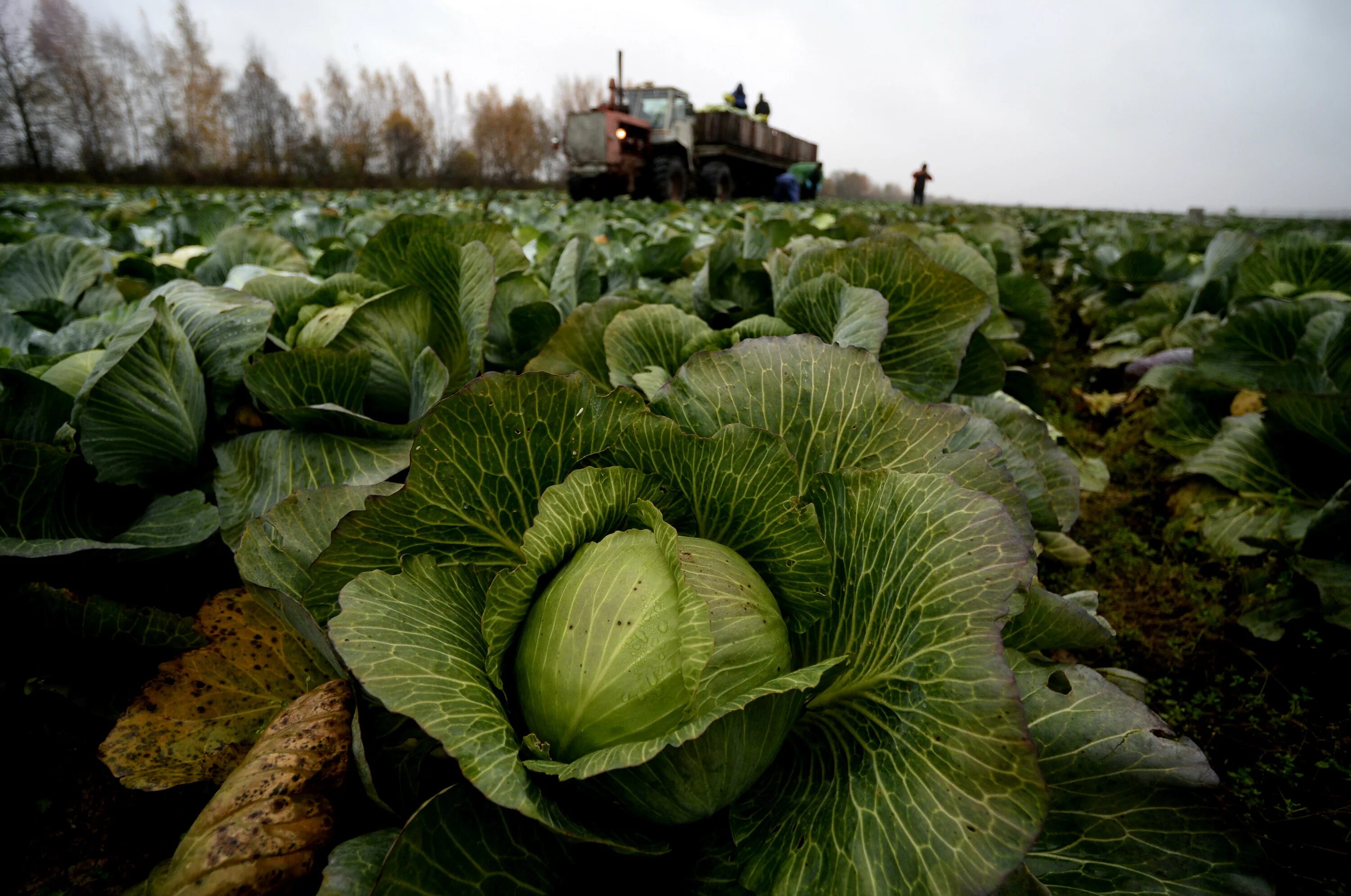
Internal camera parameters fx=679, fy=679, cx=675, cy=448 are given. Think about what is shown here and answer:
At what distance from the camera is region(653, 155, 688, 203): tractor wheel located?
17812 mm

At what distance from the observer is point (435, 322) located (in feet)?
7.13

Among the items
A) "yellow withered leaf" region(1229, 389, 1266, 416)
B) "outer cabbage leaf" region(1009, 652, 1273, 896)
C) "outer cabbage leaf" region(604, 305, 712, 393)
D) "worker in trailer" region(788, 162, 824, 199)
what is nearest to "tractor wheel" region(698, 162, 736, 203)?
"worker in trailer" region(788, 162, 824, 199)

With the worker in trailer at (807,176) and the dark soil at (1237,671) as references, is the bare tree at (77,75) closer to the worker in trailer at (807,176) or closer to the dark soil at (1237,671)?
the worker in trailer at (807,176)

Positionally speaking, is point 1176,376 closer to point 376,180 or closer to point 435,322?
point 435,322

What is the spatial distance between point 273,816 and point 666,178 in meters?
18.5

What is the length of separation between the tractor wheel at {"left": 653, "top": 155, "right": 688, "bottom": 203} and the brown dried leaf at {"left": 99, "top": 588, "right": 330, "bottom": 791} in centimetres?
1738

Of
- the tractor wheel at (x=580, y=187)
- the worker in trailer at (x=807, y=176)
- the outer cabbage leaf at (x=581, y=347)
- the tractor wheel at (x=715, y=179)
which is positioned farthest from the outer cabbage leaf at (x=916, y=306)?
the worker in trailer at (x=807, y=176)

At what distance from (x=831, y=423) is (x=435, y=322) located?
1414 mm

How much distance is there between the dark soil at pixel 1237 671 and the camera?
1.90 meters

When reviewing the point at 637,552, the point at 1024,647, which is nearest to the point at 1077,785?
the point at 1024,647

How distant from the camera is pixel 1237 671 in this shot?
260cm

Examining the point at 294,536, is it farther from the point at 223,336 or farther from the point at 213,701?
the point at 223,336

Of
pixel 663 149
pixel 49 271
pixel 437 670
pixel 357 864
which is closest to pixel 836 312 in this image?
pixel 437 670

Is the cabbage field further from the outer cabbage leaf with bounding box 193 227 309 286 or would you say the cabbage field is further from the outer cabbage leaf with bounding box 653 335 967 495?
the outer cabbage leaf with bounding box 193 227 309 286
